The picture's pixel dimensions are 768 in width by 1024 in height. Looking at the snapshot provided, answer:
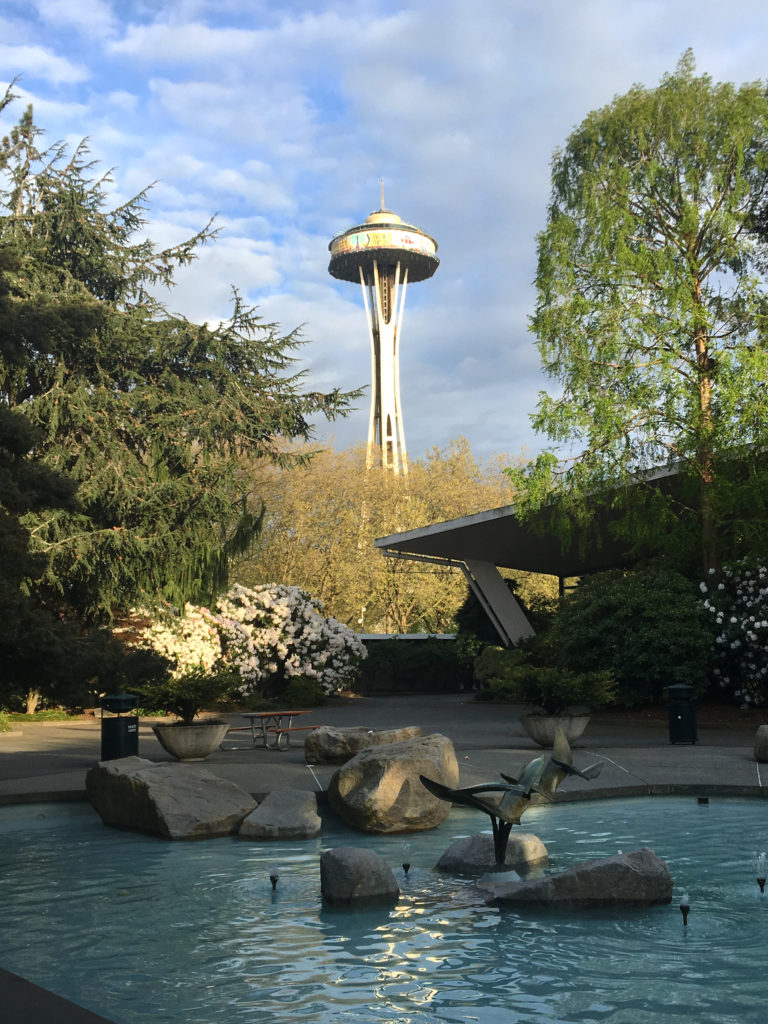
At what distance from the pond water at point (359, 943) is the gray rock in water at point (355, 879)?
0.15 meters

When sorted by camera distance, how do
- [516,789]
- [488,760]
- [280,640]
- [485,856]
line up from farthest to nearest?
[280,640] → [488,760] → [485,856] → [516,789]

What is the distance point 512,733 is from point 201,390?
16.1m

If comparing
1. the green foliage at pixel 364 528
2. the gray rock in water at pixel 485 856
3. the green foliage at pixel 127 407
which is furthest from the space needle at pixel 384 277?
the gray rock in water at pixel 485 856

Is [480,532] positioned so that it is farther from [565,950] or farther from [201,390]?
[565,950]

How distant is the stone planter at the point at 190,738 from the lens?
1465 centimetres

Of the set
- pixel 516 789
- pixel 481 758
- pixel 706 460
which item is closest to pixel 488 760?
pixel 481 758

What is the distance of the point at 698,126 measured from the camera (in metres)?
24.5

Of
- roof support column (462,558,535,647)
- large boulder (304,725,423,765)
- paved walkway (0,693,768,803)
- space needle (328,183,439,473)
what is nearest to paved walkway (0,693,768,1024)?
paved walkway (0,693,768,803)

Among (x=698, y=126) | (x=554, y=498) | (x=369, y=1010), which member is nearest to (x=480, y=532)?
(x=554, y=498)

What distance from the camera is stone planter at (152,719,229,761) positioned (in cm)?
1465

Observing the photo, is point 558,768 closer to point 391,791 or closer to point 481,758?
point 391,791

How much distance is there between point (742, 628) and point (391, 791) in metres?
12.4

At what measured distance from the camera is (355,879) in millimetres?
7324

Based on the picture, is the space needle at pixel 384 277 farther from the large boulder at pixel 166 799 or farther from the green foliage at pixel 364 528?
the large boulder at pixel 166 799
